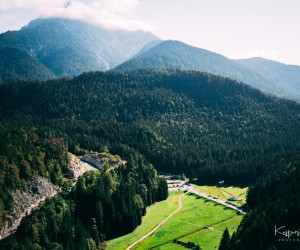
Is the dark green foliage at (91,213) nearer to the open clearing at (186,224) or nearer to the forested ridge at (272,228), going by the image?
the open clearing at (186,224)

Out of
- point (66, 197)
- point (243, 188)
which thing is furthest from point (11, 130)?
point (243, 188)

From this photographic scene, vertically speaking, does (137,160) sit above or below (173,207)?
above

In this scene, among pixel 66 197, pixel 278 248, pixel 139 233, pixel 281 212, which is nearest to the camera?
pixel 278 248

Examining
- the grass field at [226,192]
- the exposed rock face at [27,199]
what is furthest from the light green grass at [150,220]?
the exposed rock face at [27,199]

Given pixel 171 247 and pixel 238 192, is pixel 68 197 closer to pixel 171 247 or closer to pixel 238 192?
pixel 171 247

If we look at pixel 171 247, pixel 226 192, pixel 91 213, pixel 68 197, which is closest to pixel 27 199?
pixel 68 197

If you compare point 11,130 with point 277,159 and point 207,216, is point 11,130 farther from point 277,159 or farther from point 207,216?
point 277,159
